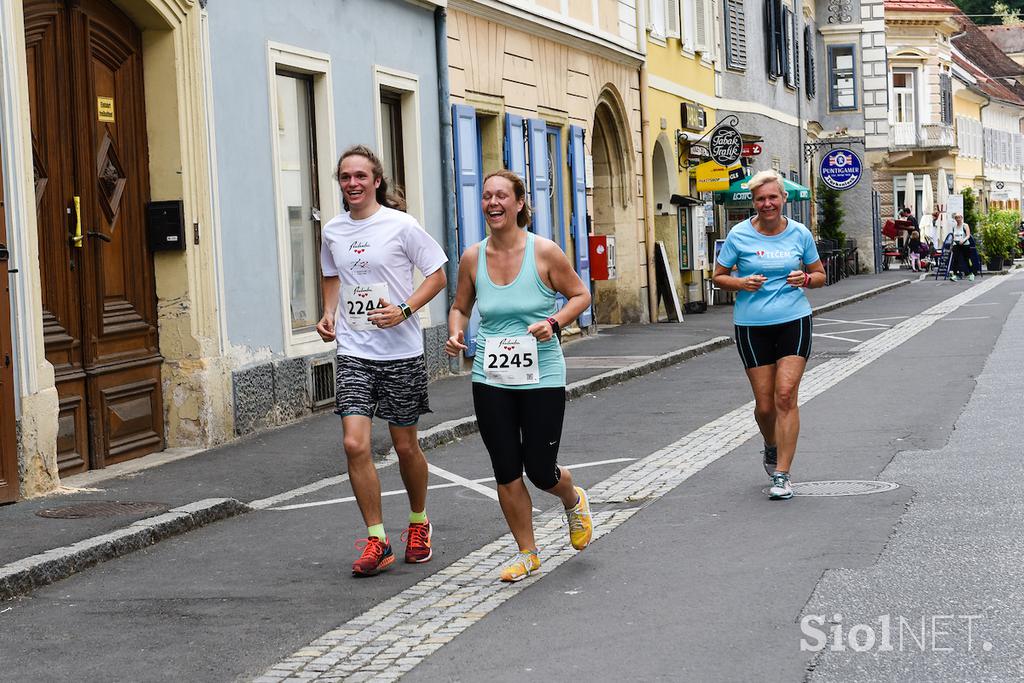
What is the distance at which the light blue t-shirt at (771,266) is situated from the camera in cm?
919

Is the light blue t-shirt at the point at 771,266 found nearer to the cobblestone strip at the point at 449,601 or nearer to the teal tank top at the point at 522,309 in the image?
the cobblestone strip at the point at 449,601

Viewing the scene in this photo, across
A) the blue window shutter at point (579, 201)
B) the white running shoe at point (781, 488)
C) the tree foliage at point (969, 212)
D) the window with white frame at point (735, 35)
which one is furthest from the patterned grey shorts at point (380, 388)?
the tree foliage at point (969, 212)

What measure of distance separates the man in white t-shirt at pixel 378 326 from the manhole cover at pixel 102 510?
73.4 inches

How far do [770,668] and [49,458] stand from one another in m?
5.69

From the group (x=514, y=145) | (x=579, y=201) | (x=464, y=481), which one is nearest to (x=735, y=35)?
(x=579, y=201)

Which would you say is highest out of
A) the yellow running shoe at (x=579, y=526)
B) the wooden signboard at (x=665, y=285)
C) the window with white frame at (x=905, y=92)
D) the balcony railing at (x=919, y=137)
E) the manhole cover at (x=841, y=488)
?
the window with white frame at (x=905, y=92)

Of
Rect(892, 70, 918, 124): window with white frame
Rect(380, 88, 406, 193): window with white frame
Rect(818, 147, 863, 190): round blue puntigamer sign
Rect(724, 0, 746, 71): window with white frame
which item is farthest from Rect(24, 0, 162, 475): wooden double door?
Rect(892, 70, 918, 124): window with white frame

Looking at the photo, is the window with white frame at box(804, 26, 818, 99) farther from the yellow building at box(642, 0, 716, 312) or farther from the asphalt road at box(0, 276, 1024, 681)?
the asphalt road at box(0, 276, 1024, 681)

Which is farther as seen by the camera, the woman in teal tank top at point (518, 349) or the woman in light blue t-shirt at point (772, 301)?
the woman in light blue t-shirt at point (772, 301)

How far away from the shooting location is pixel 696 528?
8086 millimetres

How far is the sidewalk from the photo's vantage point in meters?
7.72

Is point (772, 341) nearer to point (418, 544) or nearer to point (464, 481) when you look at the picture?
point (464, 481)

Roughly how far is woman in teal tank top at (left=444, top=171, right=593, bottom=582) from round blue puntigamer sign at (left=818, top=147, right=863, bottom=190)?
32.7 meters

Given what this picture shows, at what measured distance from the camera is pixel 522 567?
7020 millimetres
